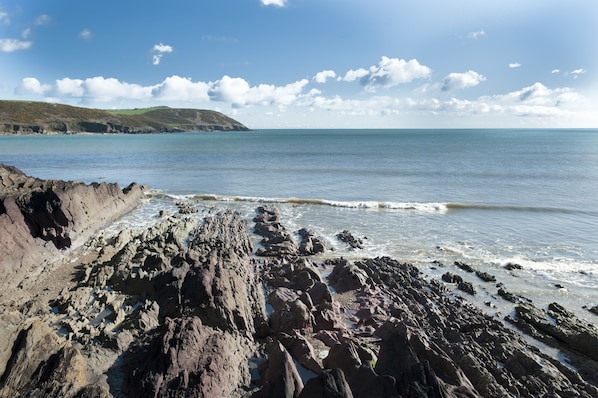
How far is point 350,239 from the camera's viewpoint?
23328 millimetres

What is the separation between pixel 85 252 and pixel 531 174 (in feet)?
196

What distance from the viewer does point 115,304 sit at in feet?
42.6

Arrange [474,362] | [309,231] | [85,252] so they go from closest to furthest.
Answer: [474,362] → [85,252] → [309,231]

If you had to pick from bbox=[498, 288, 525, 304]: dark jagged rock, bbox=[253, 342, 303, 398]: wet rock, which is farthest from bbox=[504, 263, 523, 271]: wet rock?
bbox=[253, 342, 303, 398]: wet rock

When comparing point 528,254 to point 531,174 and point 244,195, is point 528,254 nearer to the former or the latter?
point 244,195

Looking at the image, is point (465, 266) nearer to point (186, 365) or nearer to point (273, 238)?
point (273, 238)

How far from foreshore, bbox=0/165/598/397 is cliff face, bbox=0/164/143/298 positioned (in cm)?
7

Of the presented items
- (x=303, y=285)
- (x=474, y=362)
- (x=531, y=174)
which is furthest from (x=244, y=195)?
(x=531, y=174)

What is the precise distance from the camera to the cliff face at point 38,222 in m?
16.0

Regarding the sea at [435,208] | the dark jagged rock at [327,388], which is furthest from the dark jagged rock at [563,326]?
the dark jagged rock at [327,388]

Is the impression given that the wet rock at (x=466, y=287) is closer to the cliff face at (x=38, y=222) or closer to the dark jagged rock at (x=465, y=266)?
the dark jagged rock at (x=465, y=266)

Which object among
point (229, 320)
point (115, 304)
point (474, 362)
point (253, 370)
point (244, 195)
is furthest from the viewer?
point (244, 195)

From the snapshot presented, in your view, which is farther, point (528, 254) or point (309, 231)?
point (309, 231)

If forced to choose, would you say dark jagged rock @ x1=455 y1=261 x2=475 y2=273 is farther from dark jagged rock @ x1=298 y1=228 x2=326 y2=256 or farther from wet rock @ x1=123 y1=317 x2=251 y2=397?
wet rock @ x1=123 y1=317 x2=251 y2=397
